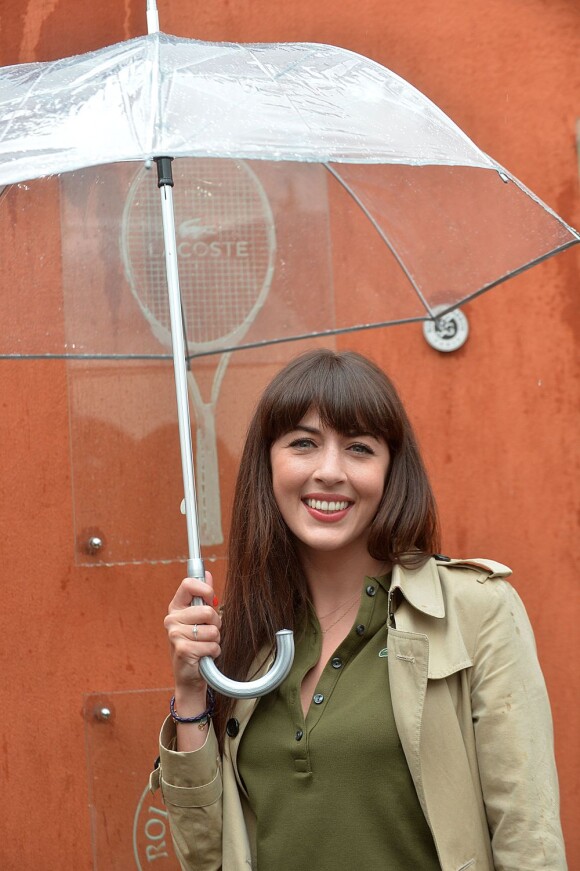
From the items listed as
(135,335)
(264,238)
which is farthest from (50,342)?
(264,238)

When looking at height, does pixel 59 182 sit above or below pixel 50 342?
above

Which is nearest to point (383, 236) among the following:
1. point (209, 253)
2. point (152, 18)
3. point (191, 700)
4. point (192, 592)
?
point (209, 253)

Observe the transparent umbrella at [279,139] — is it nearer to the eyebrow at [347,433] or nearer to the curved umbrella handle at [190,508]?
the curved umbrella handle at [190,508]

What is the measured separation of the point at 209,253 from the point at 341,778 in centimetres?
169

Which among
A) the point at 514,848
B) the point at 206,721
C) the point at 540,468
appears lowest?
the point at 514,848

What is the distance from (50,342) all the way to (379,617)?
1.22 meters

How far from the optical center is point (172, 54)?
2.25 metres

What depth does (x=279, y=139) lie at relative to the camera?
2.03 metres

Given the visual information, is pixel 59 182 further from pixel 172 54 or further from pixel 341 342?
pixel 341 342

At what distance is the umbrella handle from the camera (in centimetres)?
206

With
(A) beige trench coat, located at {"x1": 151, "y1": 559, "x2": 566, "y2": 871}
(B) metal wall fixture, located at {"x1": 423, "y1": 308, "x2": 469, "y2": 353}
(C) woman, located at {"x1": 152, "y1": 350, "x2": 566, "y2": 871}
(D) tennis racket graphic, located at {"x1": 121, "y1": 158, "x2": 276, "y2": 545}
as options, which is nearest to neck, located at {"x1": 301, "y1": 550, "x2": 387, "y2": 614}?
(C) woman, located at {"x1": 152, "y1": 350, "x2": 566, "y2": 871}

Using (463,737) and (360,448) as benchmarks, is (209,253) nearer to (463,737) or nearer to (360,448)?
(360,448)

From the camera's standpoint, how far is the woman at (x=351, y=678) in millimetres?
1998

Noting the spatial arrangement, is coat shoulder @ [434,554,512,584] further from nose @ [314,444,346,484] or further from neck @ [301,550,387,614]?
nose @ [314,444,346,484]
